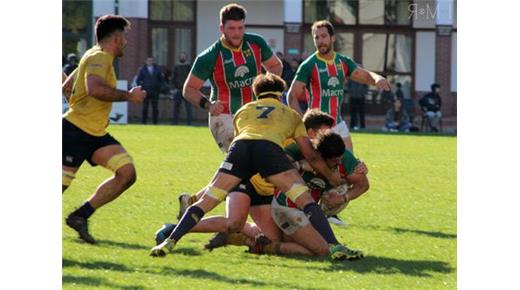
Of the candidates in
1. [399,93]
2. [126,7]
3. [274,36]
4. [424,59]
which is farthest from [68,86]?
[424,59]

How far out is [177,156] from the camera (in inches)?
942

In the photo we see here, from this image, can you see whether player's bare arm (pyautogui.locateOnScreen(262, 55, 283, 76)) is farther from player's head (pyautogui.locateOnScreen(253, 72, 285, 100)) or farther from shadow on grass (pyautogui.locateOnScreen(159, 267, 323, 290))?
shadow on grass (pyautogui.locateOnScreen(159, 267, 323, 290))

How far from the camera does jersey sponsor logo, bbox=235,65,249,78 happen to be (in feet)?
43.8

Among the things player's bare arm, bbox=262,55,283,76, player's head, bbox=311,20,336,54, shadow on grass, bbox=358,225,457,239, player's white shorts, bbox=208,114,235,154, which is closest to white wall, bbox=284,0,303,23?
player's head, bbox=311,20,336,54

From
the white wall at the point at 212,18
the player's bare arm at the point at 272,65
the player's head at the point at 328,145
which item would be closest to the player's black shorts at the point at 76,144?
the player's head at the point at 328,145

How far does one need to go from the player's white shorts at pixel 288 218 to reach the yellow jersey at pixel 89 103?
1.60 metres

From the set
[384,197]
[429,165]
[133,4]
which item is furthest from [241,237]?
[133,4]

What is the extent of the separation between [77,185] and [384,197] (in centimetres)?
367

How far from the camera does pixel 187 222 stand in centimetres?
1119

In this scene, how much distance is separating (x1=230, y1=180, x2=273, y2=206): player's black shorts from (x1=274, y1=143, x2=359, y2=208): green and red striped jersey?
0.30 ft

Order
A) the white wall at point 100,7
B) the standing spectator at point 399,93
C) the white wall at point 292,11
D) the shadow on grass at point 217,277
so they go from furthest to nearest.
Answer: the white wall at point 292,11 < the white wall at point 100,7 < the standing spectator at point 399,93 < the shadow on grass at point 217,277

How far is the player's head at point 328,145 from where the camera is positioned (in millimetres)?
11641

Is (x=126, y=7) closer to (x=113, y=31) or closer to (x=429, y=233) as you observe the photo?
(x=429, y=233)

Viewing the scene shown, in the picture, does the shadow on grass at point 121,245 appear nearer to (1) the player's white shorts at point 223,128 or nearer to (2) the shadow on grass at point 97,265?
(2) the shadow on grass at point 97,265
